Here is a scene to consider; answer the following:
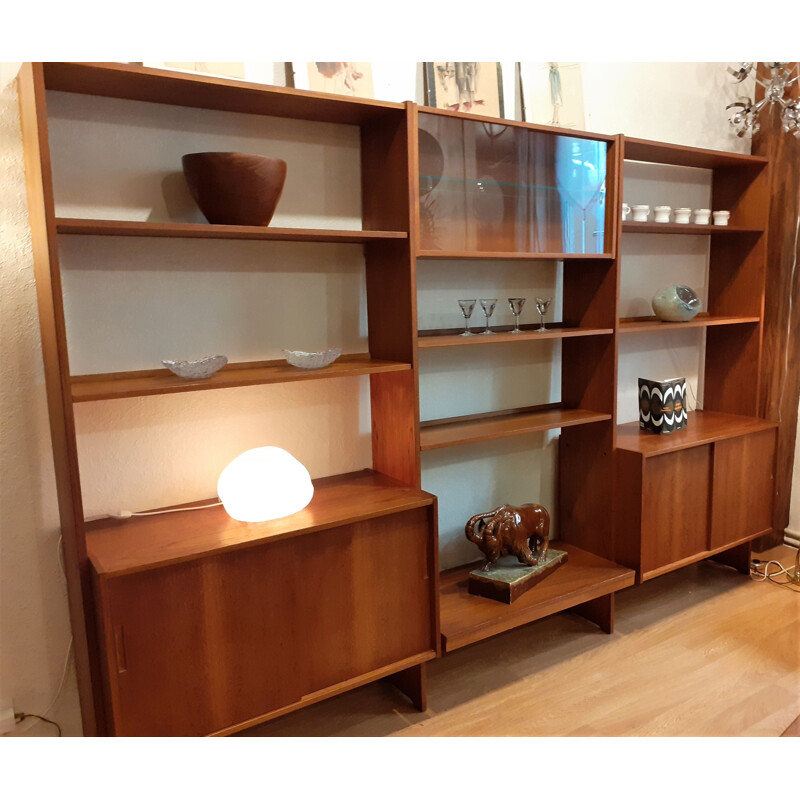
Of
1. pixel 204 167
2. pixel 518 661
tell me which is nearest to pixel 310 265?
pixel 204 167

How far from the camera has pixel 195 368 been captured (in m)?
1.69

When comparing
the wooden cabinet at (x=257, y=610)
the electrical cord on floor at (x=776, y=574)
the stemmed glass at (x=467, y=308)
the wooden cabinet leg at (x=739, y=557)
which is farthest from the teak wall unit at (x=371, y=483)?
the electrical cord on floor at (x=776, y=574)

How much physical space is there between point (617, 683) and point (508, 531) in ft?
2.02

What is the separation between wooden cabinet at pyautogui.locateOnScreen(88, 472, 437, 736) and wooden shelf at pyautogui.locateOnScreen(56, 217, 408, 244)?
77 centimetres

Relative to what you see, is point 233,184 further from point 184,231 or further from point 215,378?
point 215,378

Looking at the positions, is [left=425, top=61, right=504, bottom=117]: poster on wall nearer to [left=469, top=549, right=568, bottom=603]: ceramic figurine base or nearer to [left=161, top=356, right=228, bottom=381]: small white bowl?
[left=161, top=356, right=228, bottom=381]: small white bowl

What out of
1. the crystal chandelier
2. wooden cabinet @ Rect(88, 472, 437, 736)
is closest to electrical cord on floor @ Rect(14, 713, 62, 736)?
wooden cabinet @ Rect(88, 472, 437, 736)

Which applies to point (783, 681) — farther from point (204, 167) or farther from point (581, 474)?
point (204, 167)

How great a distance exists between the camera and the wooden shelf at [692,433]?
2.54m

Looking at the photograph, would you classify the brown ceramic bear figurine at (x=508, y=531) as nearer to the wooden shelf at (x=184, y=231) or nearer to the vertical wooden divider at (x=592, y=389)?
the vertical wooden divider at (x=592, y=389)

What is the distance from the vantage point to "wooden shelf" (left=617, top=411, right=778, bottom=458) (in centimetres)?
254

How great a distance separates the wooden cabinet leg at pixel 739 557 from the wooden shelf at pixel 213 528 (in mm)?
1814

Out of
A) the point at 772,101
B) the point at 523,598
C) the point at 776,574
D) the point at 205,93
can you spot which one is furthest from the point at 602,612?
the point at 772,101

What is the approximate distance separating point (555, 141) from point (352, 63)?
30.2 inches
